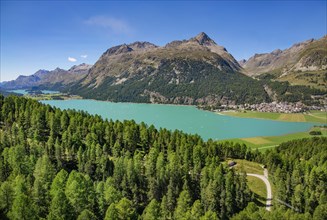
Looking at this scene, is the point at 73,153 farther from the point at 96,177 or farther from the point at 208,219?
the point at 208,219

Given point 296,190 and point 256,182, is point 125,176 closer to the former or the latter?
point 256,182

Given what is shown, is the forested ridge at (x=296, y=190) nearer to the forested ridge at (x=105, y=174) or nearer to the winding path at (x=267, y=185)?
the winding path at (x=267, y=185)

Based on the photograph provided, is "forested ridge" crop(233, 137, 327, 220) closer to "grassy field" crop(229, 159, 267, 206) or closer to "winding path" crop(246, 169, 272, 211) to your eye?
"winding path" crop(246, 169, 272, 211)

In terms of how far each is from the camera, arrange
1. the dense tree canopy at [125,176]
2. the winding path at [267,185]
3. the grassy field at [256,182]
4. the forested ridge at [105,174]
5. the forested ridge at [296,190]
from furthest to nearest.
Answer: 1. the grassy field at [256,182]
2. the winding path at [267,185]
3. the forested ridge at [296,190]
4. the dense tree canopy at [125,176]
5. the forested ridge at [105,174]

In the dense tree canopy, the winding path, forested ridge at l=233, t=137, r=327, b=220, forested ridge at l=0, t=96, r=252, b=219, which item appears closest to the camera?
forested ridge at l=0, t=96, r=252, b=219

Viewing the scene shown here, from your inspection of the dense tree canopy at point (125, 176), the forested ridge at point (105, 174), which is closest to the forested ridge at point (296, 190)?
the dense tree canopy at point (125, 176)

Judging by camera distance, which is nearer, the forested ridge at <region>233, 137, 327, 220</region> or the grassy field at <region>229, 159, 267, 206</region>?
the forested ridge at <region>233, 137, 327, 220</region>

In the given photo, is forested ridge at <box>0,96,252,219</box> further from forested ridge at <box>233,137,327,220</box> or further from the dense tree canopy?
forested ridge at <box>233,137,327,220</box>

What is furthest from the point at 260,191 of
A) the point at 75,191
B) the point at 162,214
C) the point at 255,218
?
the point at 75,191

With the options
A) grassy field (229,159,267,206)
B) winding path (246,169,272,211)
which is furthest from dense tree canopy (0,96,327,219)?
grassy field (229,159,267,206)

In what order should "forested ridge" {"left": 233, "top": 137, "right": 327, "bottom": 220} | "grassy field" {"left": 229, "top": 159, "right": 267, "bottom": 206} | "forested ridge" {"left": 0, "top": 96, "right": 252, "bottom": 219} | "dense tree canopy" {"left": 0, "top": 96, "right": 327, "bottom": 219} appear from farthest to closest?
"grassy field" {"left": 229, "top": 159, "right": 267, "bottom": 206} → "forested ridge" {"left": 233, "top": 137, "right": 327, "bottom": 220} → "dense tree canopy" {"left": 0, "top": 96, "right": 327, "bottom": 219} → "forested ridge" {"left": 0, "top": 96, "right": 252, "bottom": 219}
